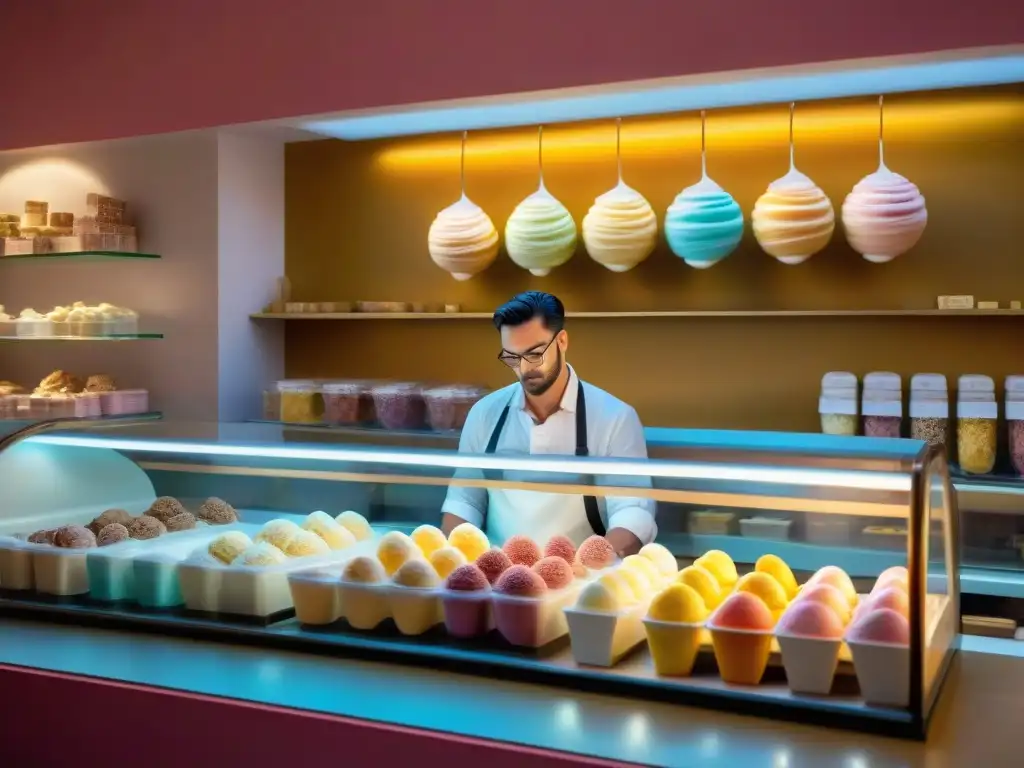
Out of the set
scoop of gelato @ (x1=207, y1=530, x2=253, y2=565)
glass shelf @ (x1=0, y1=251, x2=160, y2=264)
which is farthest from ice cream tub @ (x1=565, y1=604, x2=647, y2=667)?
glass shelf @ (x1=0, y1=251, x2=160, y2=264)

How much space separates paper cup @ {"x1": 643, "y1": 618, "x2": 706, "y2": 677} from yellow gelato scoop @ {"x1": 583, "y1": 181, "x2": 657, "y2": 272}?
2.03 m

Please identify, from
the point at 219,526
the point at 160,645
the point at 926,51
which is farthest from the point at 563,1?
the point at 160,645

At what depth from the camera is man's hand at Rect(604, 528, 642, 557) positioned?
7.52 ft

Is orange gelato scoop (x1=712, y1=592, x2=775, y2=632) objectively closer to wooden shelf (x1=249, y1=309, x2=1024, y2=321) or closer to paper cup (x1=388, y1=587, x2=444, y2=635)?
paper cup (x1=388, y1=587, x2=444, y2=635)

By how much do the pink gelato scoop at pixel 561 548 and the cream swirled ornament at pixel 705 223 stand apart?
1.61 meters

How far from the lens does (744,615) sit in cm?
186

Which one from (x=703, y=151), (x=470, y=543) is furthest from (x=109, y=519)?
(x=703, y=151)

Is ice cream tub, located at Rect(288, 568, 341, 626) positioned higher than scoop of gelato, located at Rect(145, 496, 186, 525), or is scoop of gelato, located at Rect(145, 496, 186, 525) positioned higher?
scoop of gelato, located at Rect(145, 496, 186, 525)

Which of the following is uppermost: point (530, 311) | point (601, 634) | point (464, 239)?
point (464, 239)

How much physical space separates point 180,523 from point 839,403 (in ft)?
6.80

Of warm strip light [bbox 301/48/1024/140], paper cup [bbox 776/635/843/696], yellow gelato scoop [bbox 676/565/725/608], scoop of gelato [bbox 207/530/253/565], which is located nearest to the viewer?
paper cup [bbox 776/635/843/696]

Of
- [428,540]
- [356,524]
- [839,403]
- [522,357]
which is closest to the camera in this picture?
[428,540]

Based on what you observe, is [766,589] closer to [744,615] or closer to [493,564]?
[744,615]

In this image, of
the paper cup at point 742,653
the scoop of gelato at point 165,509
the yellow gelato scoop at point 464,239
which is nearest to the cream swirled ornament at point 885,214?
the yellow gelato scoop at point 464,239
